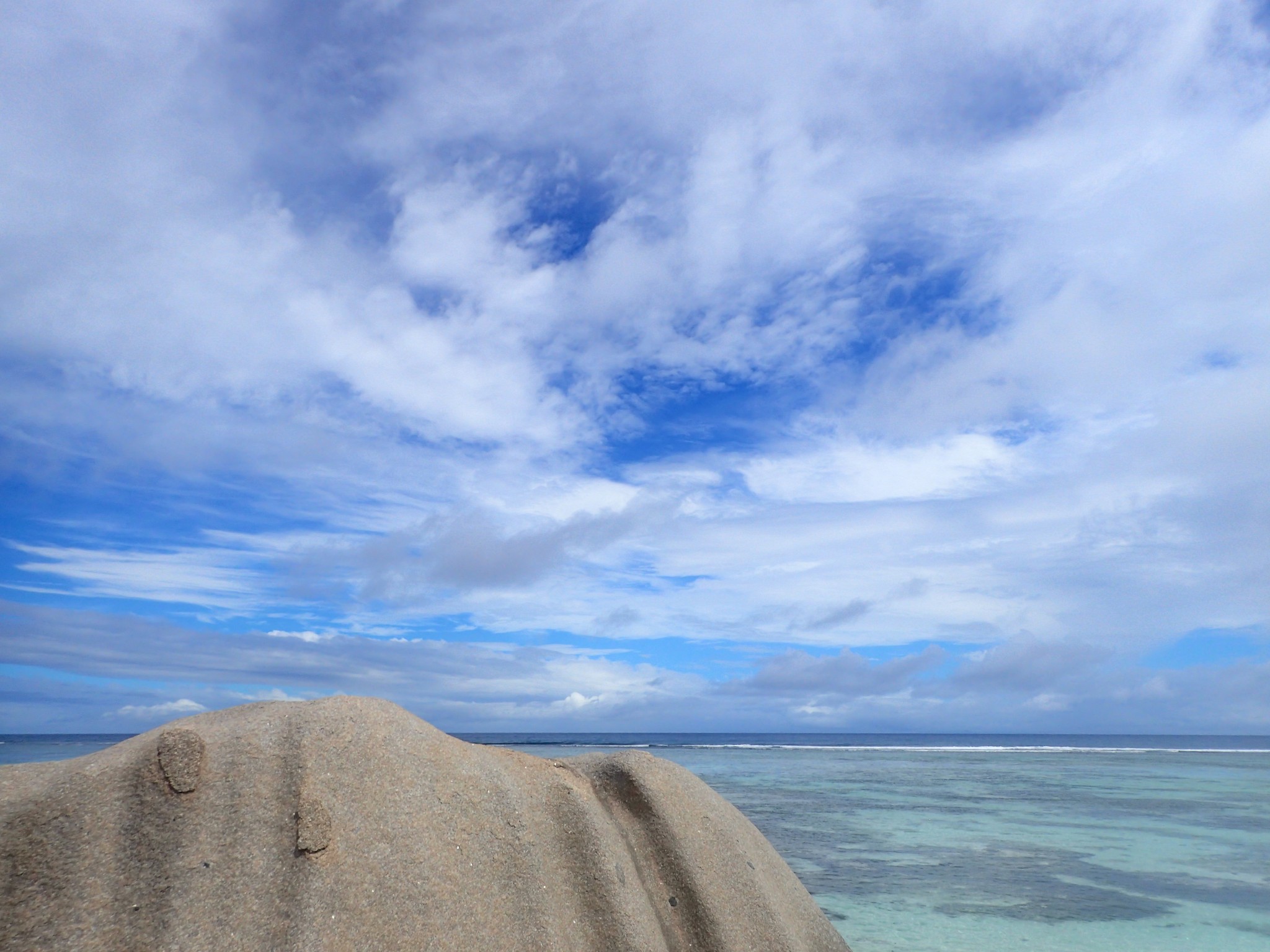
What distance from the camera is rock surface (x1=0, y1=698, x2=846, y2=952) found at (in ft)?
11.2

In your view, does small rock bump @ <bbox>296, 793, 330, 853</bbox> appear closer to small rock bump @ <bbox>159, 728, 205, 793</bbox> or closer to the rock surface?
the rock surface

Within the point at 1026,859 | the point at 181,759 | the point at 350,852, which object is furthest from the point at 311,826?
the point at 1026,859

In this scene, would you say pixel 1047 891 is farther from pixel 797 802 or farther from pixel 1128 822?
pixel 797 802

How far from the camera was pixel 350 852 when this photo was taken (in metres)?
3.75

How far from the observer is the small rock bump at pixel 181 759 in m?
3.74

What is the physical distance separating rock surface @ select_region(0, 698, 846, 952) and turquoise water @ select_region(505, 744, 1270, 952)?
5.60 metres

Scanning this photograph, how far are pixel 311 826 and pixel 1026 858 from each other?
571 inches

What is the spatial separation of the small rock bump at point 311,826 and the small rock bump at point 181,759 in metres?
0.50

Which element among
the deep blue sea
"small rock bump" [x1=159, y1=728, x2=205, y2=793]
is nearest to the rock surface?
"small rock bump" [x1=159, y1=728, x2=205, y2=793]

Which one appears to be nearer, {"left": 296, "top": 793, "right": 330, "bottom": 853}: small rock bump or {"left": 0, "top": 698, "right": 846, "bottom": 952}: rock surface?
{"left": 0, "top": 698, "right": 846, "bottom": 952}: rock surface

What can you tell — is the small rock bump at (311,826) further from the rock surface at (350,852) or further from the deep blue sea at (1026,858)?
the deep blue sea at (1026,858)

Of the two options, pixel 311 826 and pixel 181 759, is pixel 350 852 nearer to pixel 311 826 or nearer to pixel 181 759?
pixel 311 826

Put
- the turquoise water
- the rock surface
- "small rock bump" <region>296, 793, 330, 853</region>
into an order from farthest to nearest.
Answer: the turquoise water
"small rock bump" <region>296, 793, 330, 853</region>
the rock surface

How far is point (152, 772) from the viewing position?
3.74 m
